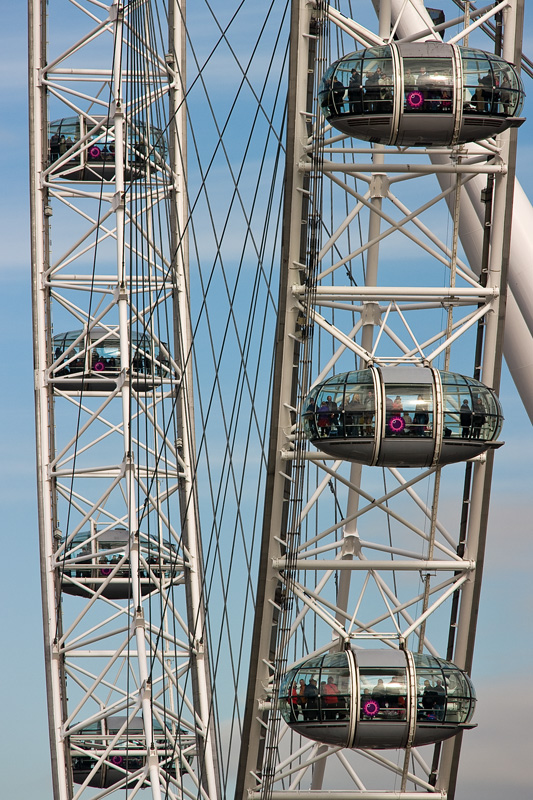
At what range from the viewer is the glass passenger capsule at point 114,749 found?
37000 mm

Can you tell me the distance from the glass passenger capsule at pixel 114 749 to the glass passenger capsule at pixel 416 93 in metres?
16.6

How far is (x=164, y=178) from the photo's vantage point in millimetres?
36500

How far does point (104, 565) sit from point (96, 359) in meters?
4.50

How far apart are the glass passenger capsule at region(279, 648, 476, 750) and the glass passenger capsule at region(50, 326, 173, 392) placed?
12.9m

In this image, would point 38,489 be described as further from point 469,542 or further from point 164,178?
point 469,542

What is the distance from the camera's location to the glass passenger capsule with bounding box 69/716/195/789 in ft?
121

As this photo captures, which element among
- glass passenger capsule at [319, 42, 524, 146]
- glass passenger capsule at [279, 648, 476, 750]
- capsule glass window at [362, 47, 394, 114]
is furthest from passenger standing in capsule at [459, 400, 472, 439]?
capsule glass window at [362, 47, 394, 114]

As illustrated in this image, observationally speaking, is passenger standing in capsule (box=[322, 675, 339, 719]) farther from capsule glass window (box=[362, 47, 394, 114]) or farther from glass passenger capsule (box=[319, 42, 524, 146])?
capsule glass window (box=[362, 47, 394, 114])

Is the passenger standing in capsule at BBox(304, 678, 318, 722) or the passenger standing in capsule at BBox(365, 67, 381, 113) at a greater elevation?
the passenger standing in capsule at BBox(365, 67, 381, 113)

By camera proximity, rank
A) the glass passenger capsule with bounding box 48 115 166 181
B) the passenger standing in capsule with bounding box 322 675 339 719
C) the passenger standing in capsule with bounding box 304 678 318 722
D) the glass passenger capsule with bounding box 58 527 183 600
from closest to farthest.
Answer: the passenger standing in capsule with bounding box 322 675 339 719 → the passenger standing in capsule with bounding box 304 678 318 722 → the glass passenger capsule with bounding box 58 527 183 600 → the glass passenger capsule with bounding box 48 115 166 181

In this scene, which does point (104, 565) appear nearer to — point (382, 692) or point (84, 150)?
point (84, 150)

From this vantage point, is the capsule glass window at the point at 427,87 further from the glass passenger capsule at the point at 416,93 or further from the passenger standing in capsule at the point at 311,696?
the passenger standing in capsule at the point at 311,696

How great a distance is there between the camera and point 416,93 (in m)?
24.3

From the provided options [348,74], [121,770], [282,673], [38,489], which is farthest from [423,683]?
[38,489]
